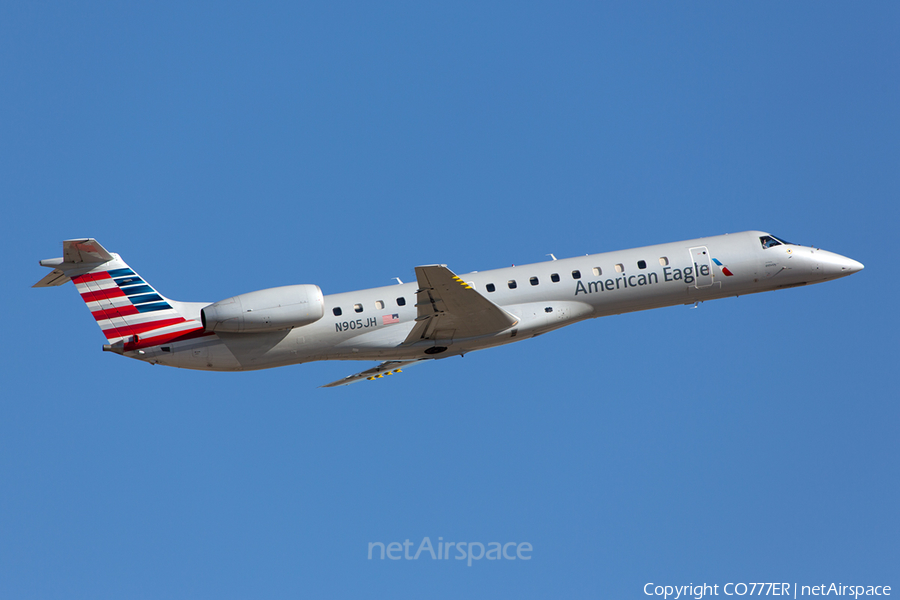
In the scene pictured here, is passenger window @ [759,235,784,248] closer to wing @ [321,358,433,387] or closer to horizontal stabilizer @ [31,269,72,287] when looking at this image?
wing @ [321,358,433,387]

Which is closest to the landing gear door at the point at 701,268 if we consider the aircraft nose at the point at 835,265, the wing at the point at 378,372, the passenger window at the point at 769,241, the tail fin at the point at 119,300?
the passenger window at the point at 769,241

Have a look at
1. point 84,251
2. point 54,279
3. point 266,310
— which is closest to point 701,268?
point 266,310

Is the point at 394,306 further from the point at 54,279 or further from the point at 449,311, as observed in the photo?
the point at 54,279

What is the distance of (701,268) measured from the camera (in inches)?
1161

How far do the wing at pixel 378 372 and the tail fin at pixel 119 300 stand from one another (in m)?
5.90

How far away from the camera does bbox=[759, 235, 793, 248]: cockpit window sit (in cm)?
3031

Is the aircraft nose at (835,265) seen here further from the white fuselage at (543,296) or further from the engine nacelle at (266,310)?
the engine nacelle at (266,310)

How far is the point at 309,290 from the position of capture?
2617 centimetres

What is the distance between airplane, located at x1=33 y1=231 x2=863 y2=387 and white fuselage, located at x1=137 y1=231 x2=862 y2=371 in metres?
0.03

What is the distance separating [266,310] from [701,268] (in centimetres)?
1346

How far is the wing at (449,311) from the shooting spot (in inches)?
987

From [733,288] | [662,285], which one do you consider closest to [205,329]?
[662,285]

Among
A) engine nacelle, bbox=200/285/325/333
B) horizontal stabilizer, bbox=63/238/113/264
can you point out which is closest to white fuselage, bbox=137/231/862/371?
engine nacelle, bbox=200/285/325/333

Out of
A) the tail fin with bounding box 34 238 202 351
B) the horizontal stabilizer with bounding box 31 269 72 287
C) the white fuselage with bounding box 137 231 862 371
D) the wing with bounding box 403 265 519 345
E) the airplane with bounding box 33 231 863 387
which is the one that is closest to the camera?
the wing with bounding box 403 265 519 345
